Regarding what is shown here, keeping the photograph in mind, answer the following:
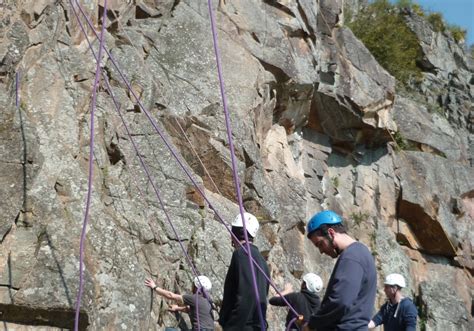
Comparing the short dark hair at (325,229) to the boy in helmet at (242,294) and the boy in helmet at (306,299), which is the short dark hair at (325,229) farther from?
the boy in helmet at (306,299)

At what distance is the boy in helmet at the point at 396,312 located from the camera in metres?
9.73

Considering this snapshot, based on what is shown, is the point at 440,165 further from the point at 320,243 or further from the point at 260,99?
the point at 320,243

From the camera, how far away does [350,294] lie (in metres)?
6.07

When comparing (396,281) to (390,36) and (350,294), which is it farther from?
(390,36)

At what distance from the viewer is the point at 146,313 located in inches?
385

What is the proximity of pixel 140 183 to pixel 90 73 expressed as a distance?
219 centimetres

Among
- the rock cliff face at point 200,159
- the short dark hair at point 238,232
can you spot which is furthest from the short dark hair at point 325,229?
the rock cliff face at point 200,159

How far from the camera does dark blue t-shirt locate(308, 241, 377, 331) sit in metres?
6.08

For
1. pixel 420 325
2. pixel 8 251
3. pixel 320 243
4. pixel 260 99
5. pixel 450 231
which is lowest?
pixel 420 325

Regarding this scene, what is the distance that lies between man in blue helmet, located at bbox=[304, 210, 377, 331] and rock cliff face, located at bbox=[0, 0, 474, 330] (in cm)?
349

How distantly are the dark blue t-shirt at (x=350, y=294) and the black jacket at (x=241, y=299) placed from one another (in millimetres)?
1400

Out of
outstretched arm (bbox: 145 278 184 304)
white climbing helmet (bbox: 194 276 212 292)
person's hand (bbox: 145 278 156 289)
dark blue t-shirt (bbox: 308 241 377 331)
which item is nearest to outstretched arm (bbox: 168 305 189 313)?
outstretched arm (bbox: 145 278 184 304)

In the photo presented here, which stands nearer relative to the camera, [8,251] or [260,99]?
[8,251]

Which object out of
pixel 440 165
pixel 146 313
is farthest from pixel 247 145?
pixel 440 165
